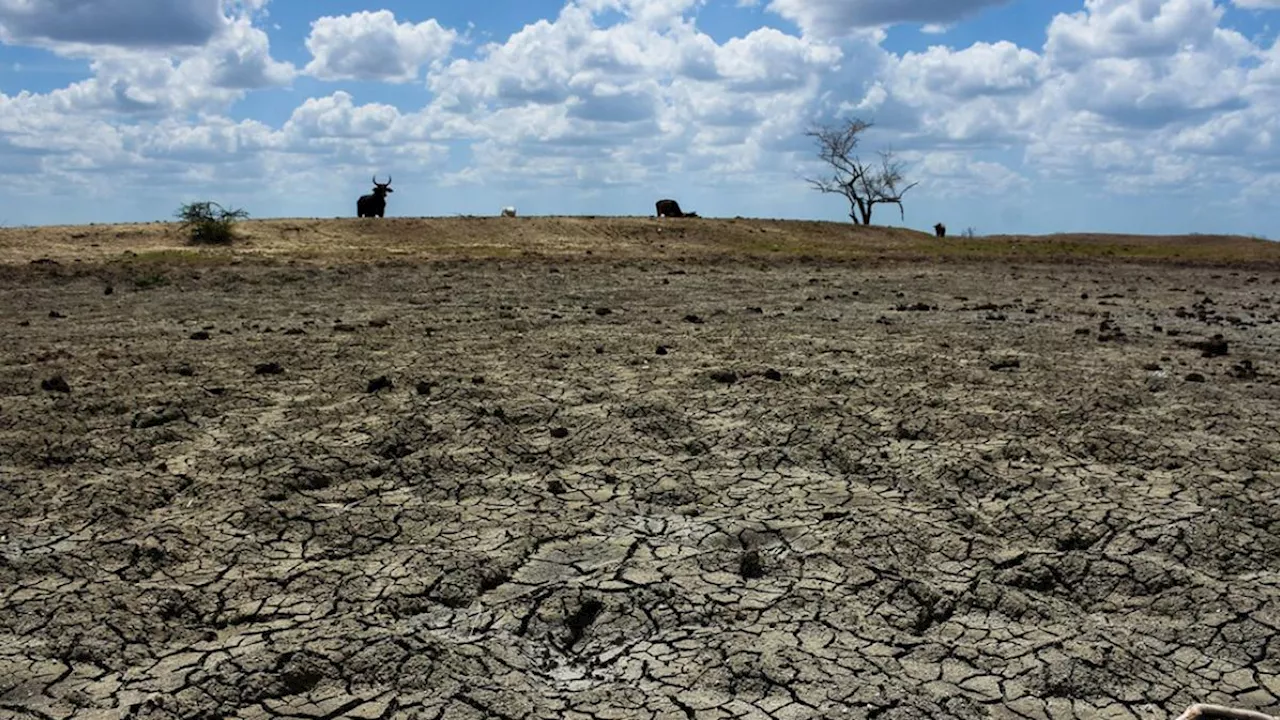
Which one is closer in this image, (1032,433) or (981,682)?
(981,682)

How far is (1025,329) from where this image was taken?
1072cm

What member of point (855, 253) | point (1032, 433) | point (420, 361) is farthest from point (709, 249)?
point (1032, 433)

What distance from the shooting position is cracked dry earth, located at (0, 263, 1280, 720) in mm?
3543

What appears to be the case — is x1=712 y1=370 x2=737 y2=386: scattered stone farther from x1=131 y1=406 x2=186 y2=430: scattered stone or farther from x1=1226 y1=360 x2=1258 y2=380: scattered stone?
x1=1226 y1=360 x2=1258 y2=380: scattered stone

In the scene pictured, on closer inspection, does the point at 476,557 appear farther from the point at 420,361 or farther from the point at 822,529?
the point at 420,361

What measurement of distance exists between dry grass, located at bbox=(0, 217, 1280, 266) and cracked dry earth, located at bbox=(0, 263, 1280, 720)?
1254cm

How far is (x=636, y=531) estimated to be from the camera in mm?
4766

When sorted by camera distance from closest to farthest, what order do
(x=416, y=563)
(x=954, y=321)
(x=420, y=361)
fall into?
(x=416, y=563)
(x=420, y=361)
(x=954, y=321)

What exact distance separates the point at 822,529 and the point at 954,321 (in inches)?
286

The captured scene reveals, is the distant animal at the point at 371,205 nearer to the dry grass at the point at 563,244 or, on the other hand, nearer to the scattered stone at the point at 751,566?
the dry grass at the point at 563,244

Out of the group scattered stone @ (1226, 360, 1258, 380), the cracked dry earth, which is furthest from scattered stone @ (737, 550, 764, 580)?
scattered stone @ (1226, 360, 1258, 380)

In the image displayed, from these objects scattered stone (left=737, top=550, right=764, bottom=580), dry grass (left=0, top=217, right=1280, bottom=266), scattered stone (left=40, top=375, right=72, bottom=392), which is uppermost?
dry grass (left=0, top=217, right=1280, bottom=266)

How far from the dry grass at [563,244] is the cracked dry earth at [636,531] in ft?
41.1

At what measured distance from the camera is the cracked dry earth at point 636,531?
3543 mm
